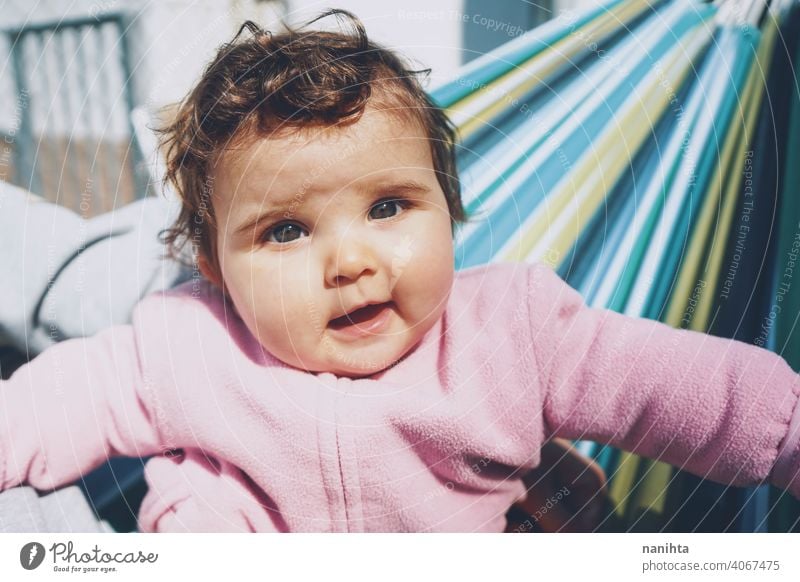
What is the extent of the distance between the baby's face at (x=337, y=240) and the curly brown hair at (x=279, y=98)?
16mm

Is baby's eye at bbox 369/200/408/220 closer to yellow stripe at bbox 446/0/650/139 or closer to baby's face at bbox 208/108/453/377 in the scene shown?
baby's face at bbox 208/108/453/377

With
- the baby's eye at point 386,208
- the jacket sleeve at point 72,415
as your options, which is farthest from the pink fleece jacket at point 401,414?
the baby's eye at point 386,208

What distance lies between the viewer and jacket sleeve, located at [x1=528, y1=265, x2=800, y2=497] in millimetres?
467

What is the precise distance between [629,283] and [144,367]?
0.43m

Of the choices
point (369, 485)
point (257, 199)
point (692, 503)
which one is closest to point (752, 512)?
point (692, 503)

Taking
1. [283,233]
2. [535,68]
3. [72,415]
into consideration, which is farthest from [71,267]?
[535,68]

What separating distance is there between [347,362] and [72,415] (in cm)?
24

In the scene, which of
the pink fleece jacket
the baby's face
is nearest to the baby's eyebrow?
the baby's face

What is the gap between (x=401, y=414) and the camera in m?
0.51

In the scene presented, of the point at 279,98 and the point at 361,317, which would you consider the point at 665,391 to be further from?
the point at 279,98

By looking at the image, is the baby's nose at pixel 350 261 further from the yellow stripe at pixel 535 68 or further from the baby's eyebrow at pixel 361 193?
the yellow stripe at pixel 535 68

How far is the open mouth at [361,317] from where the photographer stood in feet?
1.63
